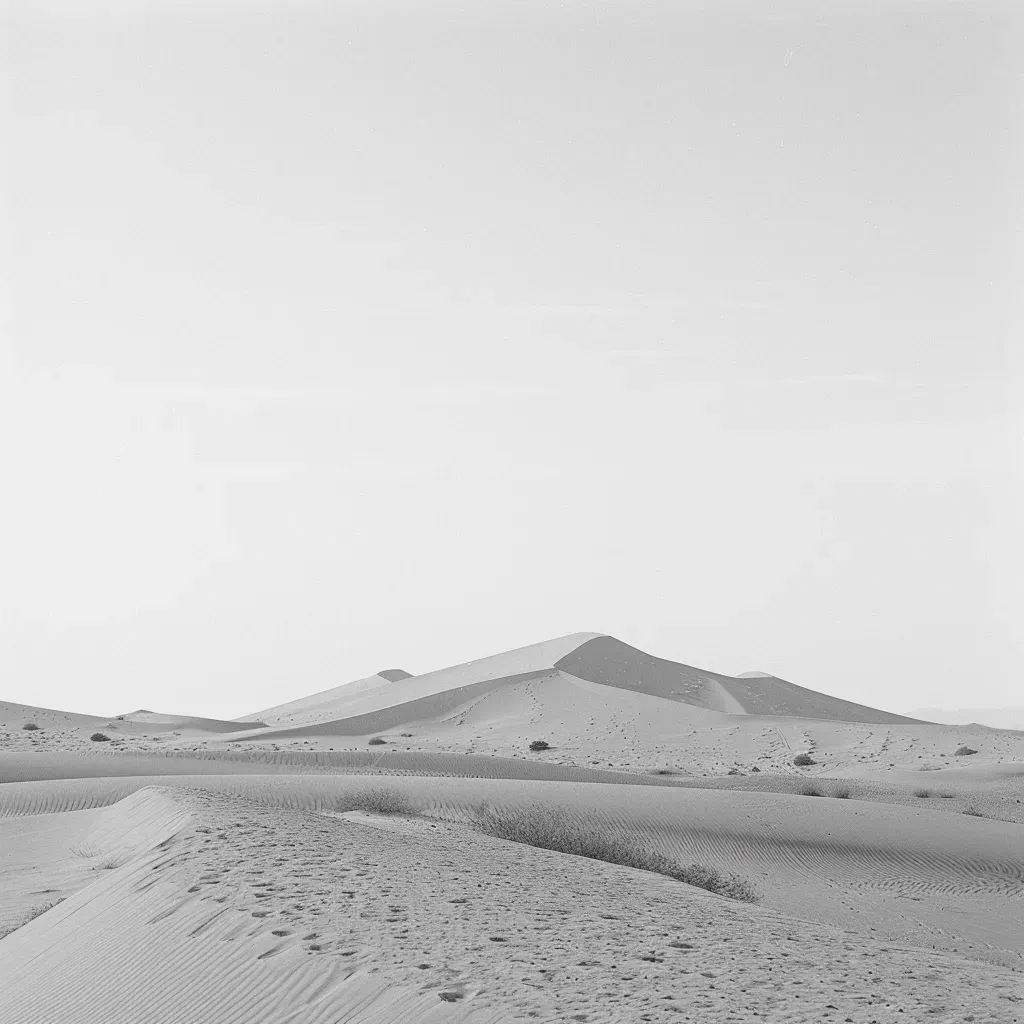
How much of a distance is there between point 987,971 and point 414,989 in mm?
4723

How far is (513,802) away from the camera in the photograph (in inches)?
938

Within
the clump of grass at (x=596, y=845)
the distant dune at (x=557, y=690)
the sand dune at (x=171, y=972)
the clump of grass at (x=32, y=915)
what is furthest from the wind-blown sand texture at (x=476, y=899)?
the distant dune at (x=557, y=690)

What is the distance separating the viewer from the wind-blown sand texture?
7465 mm

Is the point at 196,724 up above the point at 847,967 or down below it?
above

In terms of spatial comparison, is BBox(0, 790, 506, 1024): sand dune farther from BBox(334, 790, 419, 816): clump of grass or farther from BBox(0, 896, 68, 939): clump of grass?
BBox(334, 790, 419, 816): clump of grass

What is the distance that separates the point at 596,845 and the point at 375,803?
5.78 m

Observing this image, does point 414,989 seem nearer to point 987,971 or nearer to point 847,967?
point 847,967

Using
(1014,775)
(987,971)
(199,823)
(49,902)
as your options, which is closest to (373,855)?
(199,823)

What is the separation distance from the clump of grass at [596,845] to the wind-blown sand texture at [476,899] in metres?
0.47

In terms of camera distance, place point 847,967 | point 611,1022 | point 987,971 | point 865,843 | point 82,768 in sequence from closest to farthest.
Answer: point 611,1022 < point 847,967 < point 987,971 < point 865,843 < point 82,768

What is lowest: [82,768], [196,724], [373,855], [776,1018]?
[776,1018]

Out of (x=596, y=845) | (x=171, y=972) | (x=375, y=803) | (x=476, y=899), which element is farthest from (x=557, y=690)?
(x=171, y=972)

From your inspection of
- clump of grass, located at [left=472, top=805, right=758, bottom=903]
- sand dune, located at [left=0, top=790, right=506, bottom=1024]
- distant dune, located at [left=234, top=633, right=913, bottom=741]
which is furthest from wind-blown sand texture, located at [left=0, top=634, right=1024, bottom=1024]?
distant dune, located at [left=234, top=633, right=913, bottom=741]

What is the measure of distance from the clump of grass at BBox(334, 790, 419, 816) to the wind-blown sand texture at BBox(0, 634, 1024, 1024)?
8cm
